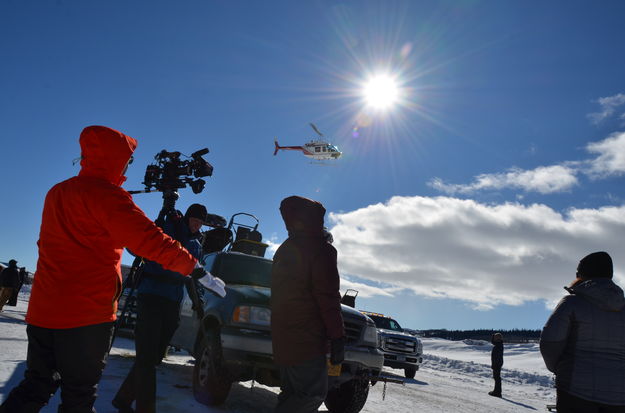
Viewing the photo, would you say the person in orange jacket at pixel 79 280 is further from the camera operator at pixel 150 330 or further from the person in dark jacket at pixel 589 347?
the person in dark jacket at pixel 589 347

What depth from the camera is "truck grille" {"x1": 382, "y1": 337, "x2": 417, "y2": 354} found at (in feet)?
51.1

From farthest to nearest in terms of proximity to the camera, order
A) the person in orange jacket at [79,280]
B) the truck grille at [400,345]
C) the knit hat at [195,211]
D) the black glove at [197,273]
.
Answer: the truck grille at [400,345] → the knit hat at [195,211] → the black glove at [197,273] → the person in orange jacket at [79,280]

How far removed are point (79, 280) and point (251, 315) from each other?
112 inches

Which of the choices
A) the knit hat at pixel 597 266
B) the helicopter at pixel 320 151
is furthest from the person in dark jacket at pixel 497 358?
the helicopter at pixel 320 151

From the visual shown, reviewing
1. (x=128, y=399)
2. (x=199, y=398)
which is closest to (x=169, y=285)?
(x=128, y=399)

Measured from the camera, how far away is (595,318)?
3033 millimetres

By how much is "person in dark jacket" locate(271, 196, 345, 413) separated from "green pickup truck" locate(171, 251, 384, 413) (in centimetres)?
122

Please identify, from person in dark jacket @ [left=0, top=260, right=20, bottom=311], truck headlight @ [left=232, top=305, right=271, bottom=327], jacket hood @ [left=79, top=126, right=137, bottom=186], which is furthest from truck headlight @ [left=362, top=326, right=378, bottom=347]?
person in dark jacket @ [left=0, top=260, right=20, bottom=311]

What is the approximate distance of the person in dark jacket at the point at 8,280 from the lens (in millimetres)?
13914

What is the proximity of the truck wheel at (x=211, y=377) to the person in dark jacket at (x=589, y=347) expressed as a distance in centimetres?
329

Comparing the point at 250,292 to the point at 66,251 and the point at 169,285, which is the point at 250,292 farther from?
the point at 66,251

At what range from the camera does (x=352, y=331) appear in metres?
5.42

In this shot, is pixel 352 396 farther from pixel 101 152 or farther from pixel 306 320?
pixel 101 152

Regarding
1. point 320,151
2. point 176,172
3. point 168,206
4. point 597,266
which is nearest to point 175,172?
point 176,172
